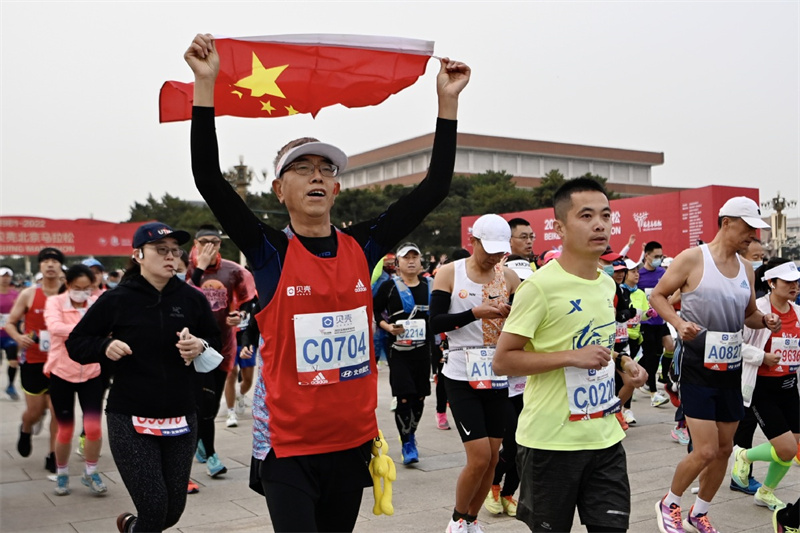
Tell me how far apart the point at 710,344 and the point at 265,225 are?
3.51m

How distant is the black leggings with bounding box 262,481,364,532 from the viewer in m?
2.84

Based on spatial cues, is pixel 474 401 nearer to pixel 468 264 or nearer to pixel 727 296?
pixel 468 264

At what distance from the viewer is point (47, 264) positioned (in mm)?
8469

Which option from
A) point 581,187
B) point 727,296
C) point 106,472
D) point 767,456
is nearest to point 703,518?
point 767,456

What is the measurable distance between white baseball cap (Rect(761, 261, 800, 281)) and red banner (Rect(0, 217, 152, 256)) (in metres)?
29.9

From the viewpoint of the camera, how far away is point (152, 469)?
426 cm

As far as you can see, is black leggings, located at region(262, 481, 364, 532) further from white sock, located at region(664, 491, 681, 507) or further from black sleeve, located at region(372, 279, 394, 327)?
black sleeve, located at region(372, 279, 394, 327)

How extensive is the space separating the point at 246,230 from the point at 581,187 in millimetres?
1671

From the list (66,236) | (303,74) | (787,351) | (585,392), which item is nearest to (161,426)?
(303,74)

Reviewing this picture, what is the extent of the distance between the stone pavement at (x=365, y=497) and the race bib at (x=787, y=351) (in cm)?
116

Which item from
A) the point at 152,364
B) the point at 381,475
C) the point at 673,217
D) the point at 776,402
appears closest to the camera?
the point at 381,475

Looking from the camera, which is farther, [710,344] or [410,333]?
[410,333]

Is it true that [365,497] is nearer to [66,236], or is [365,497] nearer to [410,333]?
[410,333]

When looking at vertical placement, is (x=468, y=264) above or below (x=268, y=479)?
above
